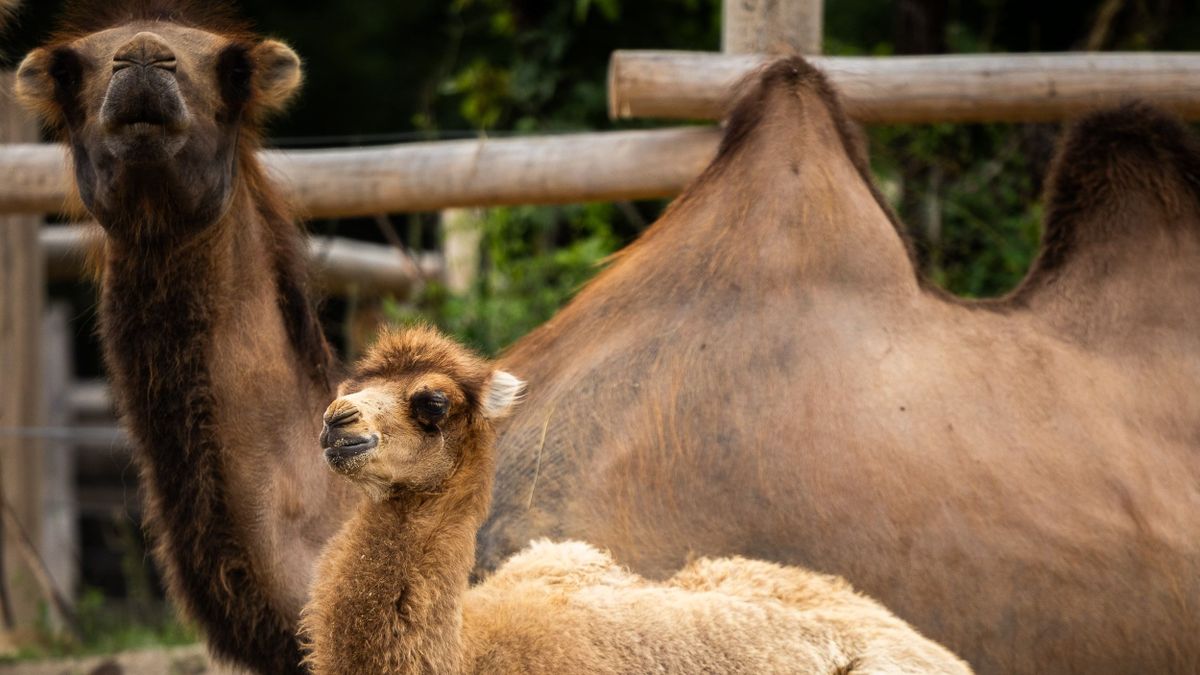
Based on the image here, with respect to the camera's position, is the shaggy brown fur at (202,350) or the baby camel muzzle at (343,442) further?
the shaggy brown fur at (202,350)

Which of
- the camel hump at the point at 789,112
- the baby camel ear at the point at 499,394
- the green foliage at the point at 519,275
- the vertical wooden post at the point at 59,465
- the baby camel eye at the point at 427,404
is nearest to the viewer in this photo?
the baby camel eye at the point at 427,404

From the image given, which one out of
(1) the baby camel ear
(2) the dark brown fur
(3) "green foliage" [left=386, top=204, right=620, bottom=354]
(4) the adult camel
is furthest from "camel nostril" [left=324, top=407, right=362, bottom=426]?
(3) "green foliage" [left=386, top=204, right=620, bottom=354]

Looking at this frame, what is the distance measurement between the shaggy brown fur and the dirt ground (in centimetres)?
211

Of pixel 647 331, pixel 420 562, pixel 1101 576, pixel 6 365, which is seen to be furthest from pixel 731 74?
pixel 6 365

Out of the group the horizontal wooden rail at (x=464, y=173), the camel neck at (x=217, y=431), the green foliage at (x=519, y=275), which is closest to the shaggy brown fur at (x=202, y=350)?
the camel neck at (x=217, y=431)

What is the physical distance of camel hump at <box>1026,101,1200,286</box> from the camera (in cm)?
420

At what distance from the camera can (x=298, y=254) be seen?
3945 millimetres

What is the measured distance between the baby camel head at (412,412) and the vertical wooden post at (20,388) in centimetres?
409

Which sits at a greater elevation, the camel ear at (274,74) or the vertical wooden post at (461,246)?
→ the camel ear at (274,74)

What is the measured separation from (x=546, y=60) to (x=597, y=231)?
3.46 feet

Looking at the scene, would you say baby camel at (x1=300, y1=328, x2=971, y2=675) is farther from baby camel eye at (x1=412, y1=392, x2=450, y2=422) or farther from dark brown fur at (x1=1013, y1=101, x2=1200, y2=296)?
dark brown fur at (x1=1013, y1=101, x2=1200, y2=296)

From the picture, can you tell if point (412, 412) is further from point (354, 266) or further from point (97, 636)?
point (354, 266)

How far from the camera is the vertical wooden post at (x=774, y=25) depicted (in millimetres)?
5262

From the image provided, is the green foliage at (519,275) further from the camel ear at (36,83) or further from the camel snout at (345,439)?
the camel snout at (345,439)
